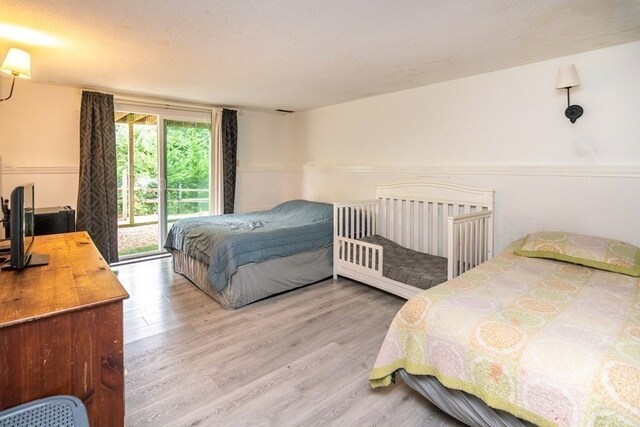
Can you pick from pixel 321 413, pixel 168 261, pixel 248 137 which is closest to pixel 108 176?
pixel 168 261

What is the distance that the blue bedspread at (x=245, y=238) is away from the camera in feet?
9.68

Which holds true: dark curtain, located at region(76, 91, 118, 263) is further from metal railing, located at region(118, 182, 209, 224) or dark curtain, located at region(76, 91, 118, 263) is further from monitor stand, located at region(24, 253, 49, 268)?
monitor stand, located at region(24, 253, 49, 268)

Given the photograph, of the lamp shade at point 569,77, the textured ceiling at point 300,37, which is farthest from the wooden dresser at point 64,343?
the lamp shade at point 569,77

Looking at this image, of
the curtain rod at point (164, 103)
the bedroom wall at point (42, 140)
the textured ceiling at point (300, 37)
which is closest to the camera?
the textured ceiling at point (300, 37)

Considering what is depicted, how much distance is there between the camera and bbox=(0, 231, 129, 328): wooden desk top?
1098 mm

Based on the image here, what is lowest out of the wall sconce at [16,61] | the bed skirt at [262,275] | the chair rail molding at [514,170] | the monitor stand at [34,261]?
the bed skirt at [262,275]

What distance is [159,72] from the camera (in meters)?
3.11

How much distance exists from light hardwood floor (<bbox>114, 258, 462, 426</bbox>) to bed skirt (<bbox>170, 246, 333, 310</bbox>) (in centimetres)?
9

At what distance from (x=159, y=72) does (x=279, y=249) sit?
1978mm

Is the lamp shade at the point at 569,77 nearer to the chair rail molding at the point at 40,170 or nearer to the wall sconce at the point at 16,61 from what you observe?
the wall sconce at the point at 16,61

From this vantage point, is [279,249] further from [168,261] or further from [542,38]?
[542,38]

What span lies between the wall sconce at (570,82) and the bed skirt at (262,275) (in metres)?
2.42

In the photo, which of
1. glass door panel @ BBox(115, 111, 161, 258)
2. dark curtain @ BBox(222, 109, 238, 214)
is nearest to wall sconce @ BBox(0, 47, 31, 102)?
glass door panel @ BBox(115, 111, 161, 258)

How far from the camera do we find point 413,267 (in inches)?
120
